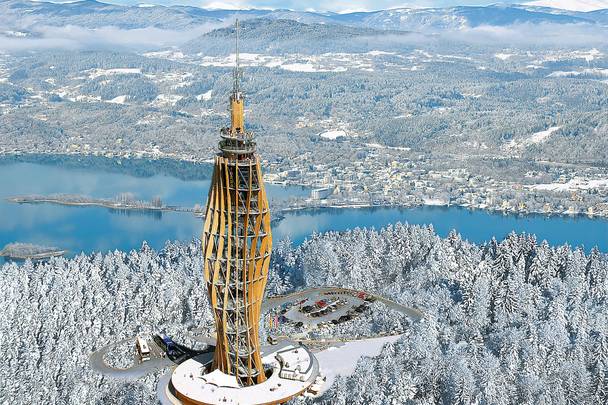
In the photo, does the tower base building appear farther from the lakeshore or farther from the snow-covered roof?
the lakeshore

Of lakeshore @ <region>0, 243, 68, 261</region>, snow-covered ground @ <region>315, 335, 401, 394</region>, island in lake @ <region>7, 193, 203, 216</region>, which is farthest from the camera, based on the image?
island in lake @ <region>7, 193, 203, 216</region>

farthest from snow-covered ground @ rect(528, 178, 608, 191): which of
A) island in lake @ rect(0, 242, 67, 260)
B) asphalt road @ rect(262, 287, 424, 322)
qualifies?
asphalt road @ rect(262, 287, 424, 322)

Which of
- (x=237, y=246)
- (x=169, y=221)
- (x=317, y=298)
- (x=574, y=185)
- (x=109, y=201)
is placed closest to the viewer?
(x=237, y=246)

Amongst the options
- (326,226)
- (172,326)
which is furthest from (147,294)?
(326,226)

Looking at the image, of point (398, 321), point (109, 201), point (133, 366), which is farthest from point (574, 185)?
point (133, 366)

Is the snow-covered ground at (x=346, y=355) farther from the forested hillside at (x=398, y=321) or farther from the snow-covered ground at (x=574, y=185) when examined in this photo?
the snow-covered ground at (x=574, y=185)

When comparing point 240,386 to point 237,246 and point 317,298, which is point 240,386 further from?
point 317,298
